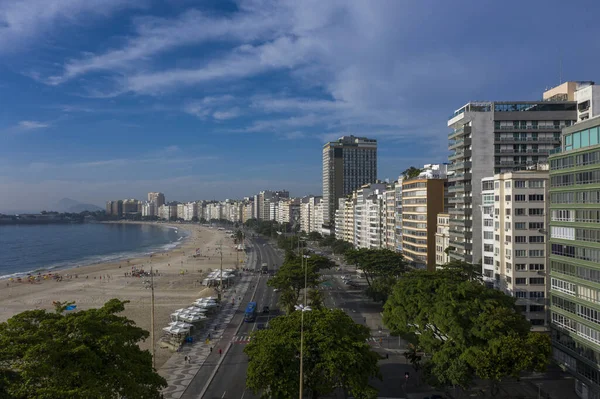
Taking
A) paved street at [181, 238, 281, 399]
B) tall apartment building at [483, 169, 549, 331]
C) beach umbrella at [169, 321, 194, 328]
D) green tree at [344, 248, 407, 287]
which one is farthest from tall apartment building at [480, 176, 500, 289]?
beach umbrella at [169, 321, 194, 328]

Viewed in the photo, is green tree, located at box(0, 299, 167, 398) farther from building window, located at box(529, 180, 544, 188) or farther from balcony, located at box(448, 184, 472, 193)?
balcony, located at box(448, 184, 472, 193)

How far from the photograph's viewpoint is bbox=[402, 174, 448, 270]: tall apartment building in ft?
248

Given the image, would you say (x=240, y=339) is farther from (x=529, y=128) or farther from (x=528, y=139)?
(x=529, y=128)

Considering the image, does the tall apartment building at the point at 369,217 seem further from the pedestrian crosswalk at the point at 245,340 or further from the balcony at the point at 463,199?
the pedestrian crosswalk at the point at 245,340

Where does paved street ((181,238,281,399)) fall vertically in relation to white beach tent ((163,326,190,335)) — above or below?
below

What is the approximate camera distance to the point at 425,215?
2987 inches

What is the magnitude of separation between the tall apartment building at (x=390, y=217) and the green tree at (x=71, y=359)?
73.7m

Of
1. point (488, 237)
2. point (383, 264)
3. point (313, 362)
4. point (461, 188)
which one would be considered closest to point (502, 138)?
point (461, 188)

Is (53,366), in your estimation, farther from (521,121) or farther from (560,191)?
(521,121)

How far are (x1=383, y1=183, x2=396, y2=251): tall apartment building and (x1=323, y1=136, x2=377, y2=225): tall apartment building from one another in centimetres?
8153

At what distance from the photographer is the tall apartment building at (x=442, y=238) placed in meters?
69.1

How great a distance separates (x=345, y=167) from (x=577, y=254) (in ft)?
504

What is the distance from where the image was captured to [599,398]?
30.4m

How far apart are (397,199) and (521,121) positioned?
3319 centimetres
